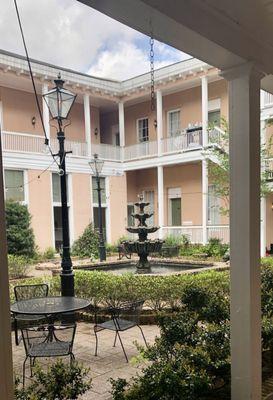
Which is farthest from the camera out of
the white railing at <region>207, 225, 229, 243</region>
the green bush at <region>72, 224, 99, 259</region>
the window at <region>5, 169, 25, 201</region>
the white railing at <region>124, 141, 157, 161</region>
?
the white railing at <region>124, 141, 157, 161</region>

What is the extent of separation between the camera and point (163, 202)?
17688mm

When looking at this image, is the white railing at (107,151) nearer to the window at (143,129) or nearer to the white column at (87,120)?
the white column at (87,120)

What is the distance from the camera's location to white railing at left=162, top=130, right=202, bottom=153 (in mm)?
15812

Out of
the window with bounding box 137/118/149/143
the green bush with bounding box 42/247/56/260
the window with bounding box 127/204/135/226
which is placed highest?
the window with bounding box 137/118/149/143

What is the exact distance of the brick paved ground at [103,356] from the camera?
3.61m

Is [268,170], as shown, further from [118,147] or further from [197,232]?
[118,147]

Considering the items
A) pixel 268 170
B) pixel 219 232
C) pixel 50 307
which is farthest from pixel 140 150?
pixel 50 307

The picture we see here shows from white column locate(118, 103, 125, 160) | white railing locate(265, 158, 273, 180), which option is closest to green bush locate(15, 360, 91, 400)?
white railing locate(265, 158, 273, 180)

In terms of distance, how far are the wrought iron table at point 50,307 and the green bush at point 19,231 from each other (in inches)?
365

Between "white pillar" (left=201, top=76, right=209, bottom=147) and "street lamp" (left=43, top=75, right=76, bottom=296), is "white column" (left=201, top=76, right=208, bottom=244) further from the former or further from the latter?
"street lamp" (left=43, top=75, right=76, bottom=296)

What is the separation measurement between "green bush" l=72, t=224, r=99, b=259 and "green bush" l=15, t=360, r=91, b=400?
12280mm

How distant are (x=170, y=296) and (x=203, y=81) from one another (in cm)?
1149

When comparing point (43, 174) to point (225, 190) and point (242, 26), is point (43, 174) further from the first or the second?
point (242, 26)

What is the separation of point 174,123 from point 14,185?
7.99m
